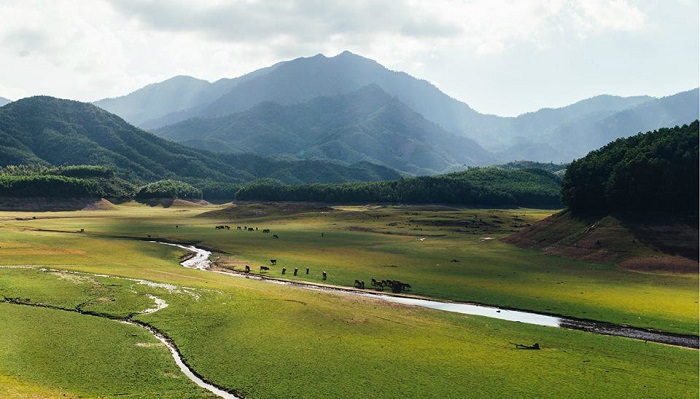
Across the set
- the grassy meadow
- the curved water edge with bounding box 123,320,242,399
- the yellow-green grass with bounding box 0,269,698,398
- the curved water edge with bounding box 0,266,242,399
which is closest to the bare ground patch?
the grassy meadow

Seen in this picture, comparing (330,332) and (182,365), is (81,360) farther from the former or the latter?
(330,332)

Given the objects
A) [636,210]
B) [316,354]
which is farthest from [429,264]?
[316,354]

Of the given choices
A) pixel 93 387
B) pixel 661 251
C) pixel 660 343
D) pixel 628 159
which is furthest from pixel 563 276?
pixel 93 387

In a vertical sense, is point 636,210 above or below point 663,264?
above

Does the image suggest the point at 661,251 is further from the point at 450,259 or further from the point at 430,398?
the point at 430,398

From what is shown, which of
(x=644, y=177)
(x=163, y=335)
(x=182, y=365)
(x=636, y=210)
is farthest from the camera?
(x=636, y=210)

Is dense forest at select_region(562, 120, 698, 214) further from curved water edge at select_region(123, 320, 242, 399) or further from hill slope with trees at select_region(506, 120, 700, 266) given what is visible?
curved water edge at select_region(123, 320, 242, 399)
